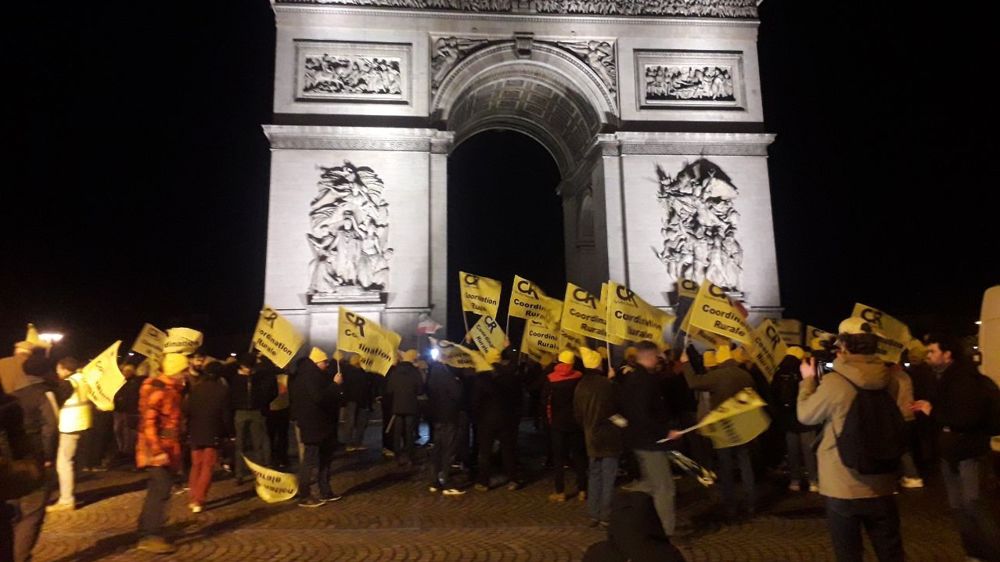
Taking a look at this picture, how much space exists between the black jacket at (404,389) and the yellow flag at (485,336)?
4.33 ft

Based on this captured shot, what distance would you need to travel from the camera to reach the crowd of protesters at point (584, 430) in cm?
413

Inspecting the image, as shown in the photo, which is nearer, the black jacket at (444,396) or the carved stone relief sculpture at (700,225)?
the black jacket at (444,396)

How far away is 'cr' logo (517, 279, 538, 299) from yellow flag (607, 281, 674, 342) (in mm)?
2521

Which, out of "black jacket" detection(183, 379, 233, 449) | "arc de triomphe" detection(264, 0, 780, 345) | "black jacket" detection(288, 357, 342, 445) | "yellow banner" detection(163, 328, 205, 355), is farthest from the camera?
"arc de triomphe" detection(264, 0, 780, 345)

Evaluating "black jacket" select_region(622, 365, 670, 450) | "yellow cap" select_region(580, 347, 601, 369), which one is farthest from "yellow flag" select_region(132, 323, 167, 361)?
"black jacket" select_region(622, 365, 670, 450)

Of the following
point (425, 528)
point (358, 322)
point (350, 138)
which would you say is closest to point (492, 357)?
point (358, 322)

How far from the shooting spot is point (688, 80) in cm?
1969

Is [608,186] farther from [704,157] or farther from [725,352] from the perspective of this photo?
[725,352]

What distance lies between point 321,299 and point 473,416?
794 cm

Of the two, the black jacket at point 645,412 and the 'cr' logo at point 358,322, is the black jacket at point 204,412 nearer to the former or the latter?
the 'cr' logo at point 358,322

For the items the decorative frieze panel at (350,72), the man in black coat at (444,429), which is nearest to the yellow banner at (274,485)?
the man in black coat at (444,429)

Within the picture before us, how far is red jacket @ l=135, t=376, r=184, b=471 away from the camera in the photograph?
21.5 ft

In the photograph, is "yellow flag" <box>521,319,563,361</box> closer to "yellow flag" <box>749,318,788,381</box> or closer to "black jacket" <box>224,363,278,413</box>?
"yellow flag" <box>749,318,788,381</box>

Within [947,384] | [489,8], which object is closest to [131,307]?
[489,8]
